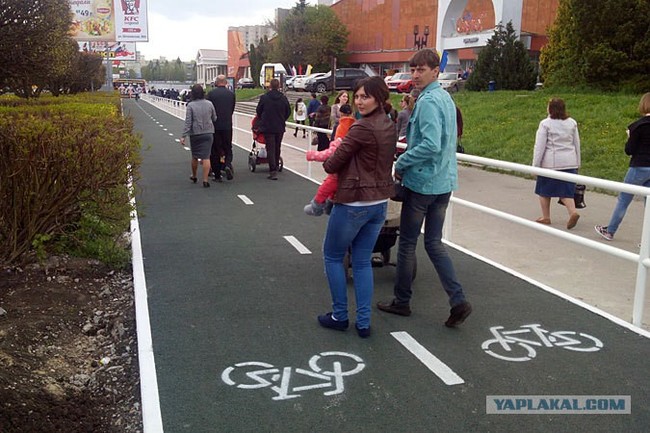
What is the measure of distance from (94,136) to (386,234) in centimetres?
282

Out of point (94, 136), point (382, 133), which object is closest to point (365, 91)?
point (382, 133)

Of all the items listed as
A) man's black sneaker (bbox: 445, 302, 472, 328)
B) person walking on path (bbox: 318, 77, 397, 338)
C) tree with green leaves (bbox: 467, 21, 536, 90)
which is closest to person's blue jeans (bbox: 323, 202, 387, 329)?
person walking on path (bbox: 318, 77, 397, 338)

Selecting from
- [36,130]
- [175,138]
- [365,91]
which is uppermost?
[365,91]

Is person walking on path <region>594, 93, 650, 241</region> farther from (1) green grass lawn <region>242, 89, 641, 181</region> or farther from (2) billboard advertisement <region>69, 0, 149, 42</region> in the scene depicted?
(2) billboard advertisement <region>69, 0, 149, 42</region>

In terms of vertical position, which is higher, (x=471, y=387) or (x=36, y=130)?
(x=36, y=130)

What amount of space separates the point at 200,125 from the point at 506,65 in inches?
750

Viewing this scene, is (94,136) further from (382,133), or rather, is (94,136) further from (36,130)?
(382,133)

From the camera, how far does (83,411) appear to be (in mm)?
3580

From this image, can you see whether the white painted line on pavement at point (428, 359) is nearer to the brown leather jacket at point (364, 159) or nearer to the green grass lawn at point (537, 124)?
the brown leather jacket at point (364, 159)

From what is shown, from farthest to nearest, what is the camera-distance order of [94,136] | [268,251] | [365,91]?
[268,251], [94,136], [365,91]

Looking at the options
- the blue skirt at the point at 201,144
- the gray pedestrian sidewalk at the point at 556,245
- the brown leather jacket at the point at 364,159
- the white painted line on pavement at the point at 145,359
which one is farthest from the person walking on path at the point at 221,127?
the brown leather jacket at the point at 364,159

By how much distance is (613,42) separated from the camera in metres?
21.2

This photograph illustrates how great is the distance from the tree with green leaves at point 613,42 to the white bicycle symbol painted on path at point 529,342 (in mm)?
18754

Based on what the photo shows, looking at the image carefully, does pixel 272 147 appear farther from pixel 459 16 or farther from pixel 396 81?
pixel 459 16
